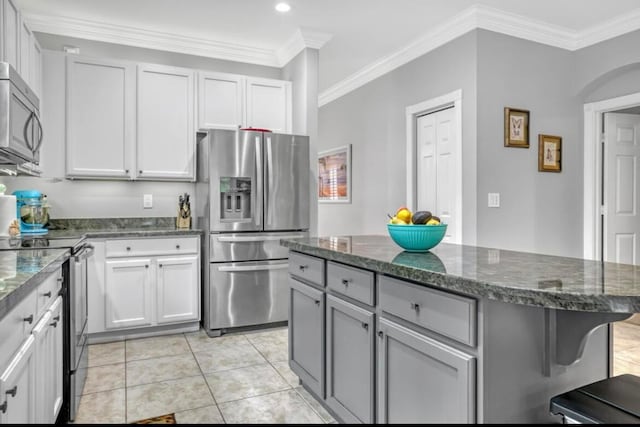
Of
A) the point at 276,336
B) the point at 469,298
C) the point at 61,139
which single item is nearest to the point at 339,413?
the point at 469,298

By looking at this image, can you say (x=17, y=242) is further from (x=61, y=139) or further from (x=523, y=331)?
(x=523, y=331)

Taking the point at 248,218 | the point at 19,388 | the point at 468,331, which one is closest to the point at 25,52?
the point at 248,218

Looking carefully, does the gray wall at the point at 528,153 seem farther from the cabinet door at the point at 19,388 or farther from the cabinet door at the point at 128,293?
the cabinet door at the point at 19,388

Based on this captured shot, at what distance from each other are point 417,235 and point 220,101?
278 cm

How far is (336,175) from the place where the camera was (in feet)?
20.4

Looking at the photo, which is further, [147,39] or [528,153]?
[147,39]

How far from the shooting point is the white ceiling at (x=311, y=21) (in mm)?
3488

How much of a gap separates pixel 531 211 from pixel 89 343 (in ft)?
12.8

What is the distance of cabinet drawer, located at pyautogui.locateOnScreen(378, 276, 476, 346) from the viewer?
1323mm

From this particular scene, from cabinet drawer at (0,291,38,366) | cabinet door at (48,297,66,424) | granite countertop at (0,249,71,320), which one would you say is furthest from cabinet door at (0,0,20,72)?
cabinet drawer at (0,291,38,366)

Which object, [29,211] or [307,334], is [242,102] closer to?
[29,211]

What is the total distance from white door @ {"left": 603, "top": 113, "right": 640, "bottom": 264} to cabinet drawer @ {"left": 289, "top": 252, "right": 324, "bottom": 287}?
11.0 ft

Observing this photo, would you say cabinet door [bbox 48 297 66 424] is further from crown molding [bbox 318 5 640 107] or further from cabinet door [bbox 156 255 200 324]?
crown molding [bbox 318 5 640 107]

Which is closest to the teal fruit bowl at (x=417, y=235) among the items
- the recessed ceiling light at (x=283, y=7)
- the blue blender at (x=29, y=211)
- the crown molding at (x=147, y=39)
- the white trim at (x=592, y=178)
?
the recessed ceiling light at (x=283, y=7)
